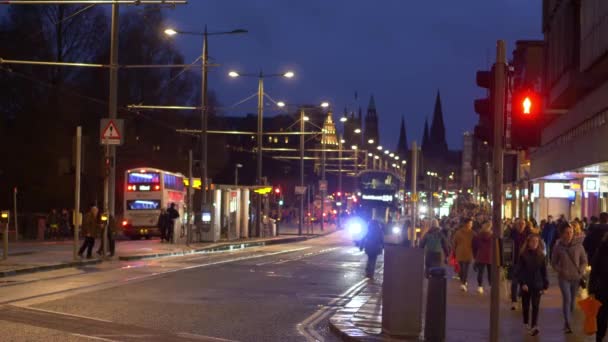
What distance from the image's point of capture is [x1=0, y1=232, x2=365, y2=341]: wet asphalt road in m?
14.1

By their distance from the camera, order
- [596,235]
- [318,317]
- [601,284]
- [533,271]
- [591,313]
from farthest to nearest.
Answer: [596,235] → [318,317] → [533,271] → [591,313] → [601,284]

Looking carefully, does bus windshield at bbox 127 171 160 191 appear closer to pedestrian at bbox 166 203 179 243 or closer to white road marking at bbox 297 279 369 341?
pedestrian at bbox 166 203 179 243

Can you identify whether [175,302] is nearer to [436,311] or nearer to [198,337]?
[198,337]

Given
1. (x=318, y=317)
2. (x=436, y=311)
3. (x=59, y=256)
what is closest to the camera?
(x=436, y=311)

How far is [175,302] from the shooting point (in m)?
18.5

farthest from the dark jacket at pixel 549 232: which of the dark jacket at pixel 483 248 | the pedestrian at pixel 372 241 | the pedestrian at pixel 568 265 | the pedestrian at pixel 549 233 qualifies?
the pedestrian at pixel 568 265

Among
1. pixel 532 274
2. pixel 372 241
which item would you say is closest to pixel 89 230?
pixel 372 241

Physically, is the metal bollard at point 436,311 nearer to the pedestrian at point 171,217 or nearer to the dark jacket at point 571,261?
the dark jacket at point 571,261

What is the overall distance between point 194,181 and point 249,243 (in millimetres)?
5135

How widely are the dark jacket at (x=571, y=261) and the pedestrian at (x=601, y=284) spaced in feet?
7.13

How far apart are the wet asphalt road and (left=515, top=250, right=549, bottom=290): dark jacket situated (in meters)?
3.17

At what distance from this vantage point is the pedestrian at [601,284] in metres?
13.1

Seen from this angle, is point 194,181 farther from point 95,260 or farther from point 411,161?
point 411,161

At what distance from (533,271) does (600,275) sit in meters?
2.12
